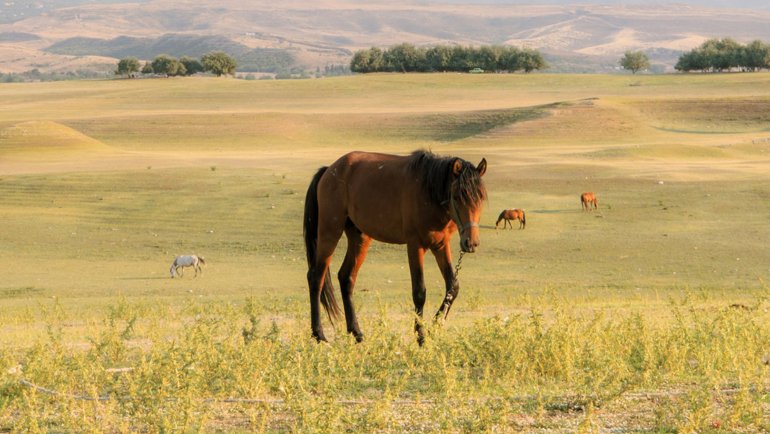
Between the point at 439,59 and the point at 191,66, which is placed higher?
the point at 439,59

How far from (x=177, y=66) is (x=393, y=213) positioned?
10808cm

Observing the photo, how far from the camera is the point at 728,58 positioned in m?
105

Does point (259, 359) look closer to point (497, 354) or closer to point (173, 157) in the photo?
point (497, 354)

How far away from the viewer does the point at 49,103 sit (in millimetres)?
85312

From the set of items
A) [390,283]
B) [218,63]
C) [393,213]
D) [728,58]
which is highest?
[393,213]

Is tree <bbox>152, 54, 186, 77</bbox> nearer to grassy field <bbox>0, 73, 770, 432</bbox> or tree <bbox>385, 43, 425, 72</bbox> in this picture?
tree <bbox>385, 43, 425, 72</bbox>

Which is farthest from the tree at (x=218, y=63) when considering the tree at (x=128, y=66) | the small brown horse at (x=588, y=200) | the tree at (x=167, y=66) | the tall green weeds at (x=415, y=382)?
the tall green weeds at (x=415, y=382)

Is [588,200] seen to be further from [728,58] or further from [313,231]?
[728,58]

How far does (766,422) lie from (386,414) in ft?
8.86

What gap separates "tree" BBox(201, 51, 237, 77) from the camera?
397 feet

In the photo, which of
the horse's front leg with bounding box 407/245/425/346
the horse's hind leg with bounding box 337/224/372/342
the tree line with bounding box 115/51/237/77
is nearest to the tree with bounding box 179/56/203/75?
the tree line with bounding box 115/51/237/77

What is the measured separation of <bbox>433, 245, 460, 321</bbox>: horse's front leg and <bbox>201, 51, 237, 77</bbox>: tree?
112 m

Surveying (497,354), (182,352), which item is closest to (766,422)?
(497,354)

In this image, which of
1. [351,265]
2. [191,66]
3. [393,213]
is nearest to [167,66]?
[191,66]
